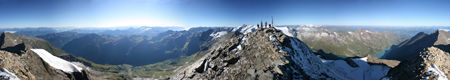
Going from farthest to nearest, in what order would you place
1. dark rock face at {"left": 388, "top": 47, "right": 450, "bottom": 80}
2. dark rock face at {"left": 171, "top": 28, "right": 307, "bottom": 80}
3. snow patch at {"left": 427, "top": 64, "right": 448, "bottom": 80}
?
1. dark rock face at {"left": 171, "top": 28, "right": 307, "bottom": 80}
2. dark rock face at {"left": 388, "top": 47, "right": 450, "bottom": 80}
3. snow patch at {"left": 427, "top": 64, "right": 448, "bottom": 80}

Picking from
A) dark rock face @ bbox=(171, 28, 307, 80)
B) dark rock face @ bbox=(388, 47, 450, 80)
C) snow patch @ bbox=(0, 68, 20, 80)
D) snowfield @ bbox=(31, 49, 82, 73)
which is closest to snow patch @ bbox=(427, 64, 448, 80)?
dark rock face @ bbox=(388, 47, 450, 80)

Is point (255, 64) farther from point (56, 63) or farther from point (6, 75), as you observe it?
point (56, 63)

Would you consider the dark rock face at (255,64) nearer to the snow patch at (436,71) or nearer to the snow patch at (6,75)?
the snow patch at (436,71)

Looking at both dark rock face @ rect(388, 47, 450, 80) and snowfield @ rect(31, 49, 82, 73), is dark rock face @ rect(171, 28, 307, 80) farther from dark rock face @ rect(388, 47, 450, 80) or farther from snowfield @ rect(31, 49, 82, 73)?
snowfield @ rect(31, 49, 82, 73)

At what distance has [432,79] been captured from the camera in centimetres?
1783

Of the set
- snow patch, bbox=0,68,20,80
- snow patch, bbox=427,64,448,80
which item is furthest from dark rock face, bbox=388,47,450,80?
snow patch, bbox=0,68,20,80

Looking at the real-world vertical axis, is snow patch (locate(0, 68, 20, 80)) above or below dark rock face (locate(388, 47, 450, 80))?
above

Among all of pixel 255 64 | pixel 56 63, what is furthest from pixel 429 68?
pixel 56 63

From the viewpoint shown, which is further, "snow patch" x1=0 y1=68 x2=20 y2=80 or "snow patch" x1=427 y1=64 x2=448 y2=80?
"snow patch" x1=427 y1=64 x2=448 y2=80

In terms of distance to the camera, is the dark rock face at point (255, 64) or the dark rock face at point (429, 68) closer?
the dark rock face at point (429, 68)

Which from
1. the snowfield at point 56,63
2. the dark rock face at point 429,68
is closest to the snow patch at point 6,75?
the dark rock face at point 429,68

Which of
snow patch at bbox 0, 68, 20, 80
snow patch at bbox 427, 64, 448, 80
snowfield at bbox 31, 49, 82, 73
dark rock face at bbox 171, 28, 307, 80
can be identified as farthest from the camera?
snowfield at bbox 31, 49, 82, 73

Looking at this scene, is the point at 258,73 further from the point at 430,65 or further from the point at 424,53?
the point at 424,53

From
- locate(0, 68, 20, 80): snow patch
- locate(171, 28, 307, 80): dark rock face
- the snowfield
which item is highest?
locate(0, 68, 20, 80): snow patch
